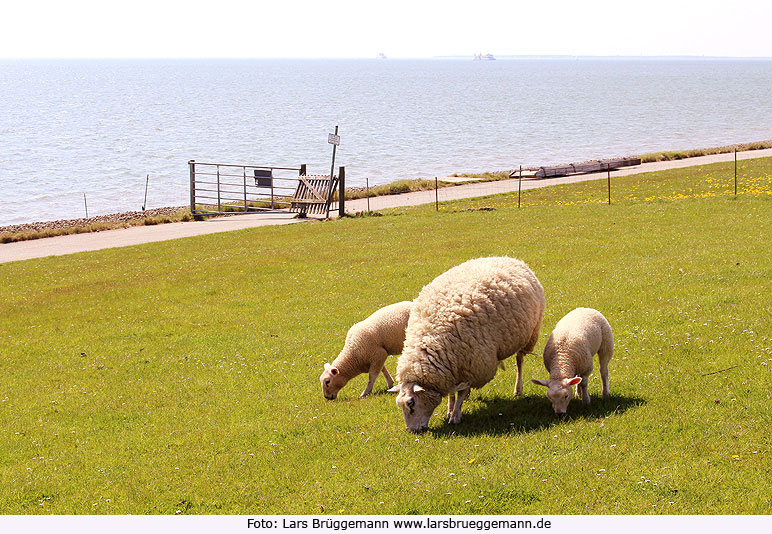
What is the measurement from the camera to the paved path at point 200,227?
3300 centimetres

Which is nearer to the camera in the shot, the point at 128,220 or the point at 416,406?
the point at 416,406

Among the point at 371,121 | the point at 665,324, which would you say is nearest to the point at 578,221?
the point at 665,324

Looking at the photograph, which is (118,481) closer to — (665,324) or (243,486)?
(243,486)

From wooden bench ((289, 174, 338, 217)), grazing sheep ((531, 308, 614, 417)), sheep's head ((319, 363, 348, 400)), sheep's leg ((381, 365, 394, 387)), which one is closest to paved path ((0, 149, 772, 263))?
wooden bench ((289, 174, 338, 217))

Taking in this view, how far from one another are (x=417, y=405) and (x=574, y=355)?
2093 millimetres

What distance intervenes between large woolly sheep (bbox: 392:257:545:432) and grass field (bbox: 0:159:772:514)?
18.2 inches

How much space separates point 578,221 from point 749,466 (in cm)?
1965

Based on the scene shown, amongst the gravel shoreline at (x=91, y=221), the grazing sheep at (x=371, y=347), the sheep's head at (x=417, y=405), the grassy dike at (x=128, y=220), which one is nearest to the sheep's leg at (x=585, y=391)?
the sheep's head at (x=417, y=405)

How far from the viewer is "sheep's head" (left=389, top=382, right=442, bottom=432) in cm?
961

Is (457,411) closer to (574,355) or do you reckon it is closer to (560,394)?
(560,394)

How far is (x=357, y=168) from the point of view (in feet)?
235

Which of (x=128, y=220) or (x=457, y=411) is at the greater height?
(x=457, y=411)

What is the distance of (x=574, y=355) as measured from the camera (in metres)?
9.68

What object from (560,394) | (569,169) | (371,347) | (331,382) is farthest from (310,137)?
(560,394)
